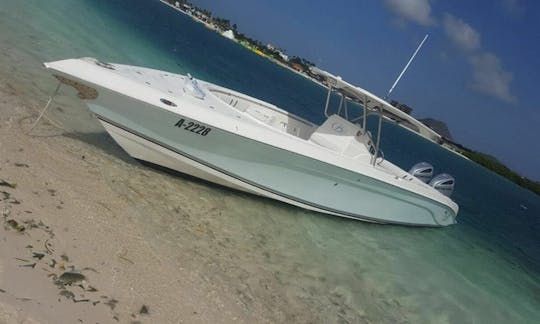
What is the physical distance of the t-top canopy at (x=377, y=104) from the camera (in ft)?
30.2

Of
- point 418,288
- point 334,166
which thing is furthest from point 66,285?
point 418,288

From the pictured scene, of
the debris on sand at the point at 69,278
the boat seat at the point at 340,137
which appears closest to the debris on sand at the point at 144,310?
the debris on sand at the point at 69,278

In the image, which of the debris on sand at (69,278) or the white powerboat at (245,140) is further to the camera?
the white powerboat at (245,140)

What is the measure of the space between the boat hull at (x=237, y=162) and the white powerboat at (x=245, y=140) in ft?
0.06

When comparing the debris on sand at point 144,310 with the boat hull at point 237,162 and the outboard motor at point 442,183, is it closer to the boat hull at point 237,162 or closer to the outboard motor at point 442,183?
the boat hull at point 237,162

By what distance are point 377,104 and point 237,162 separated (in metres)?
3.46

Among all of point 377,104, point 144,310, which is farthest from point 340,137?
point 144,310

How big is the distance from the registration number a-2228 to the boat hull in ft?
0.08

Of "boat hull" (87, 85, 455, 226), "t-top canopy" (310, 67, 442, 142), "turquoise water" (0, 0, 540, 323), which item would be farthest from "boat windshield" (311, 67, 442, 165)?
"turquoise water" (0, 0, 540, 323)

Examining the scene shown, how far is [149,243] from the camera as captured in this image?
557 cm

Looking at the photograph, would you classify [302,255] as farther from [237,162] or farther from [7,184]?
[7,184]

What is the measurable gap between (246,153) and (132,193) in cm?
212

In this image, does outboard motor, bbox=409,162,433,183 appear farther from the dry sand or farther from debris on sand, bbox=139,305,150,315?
debris on sand, bbox=139,305,150,315

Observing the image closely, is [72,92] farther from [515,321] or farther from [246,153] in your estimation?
[515,321]
